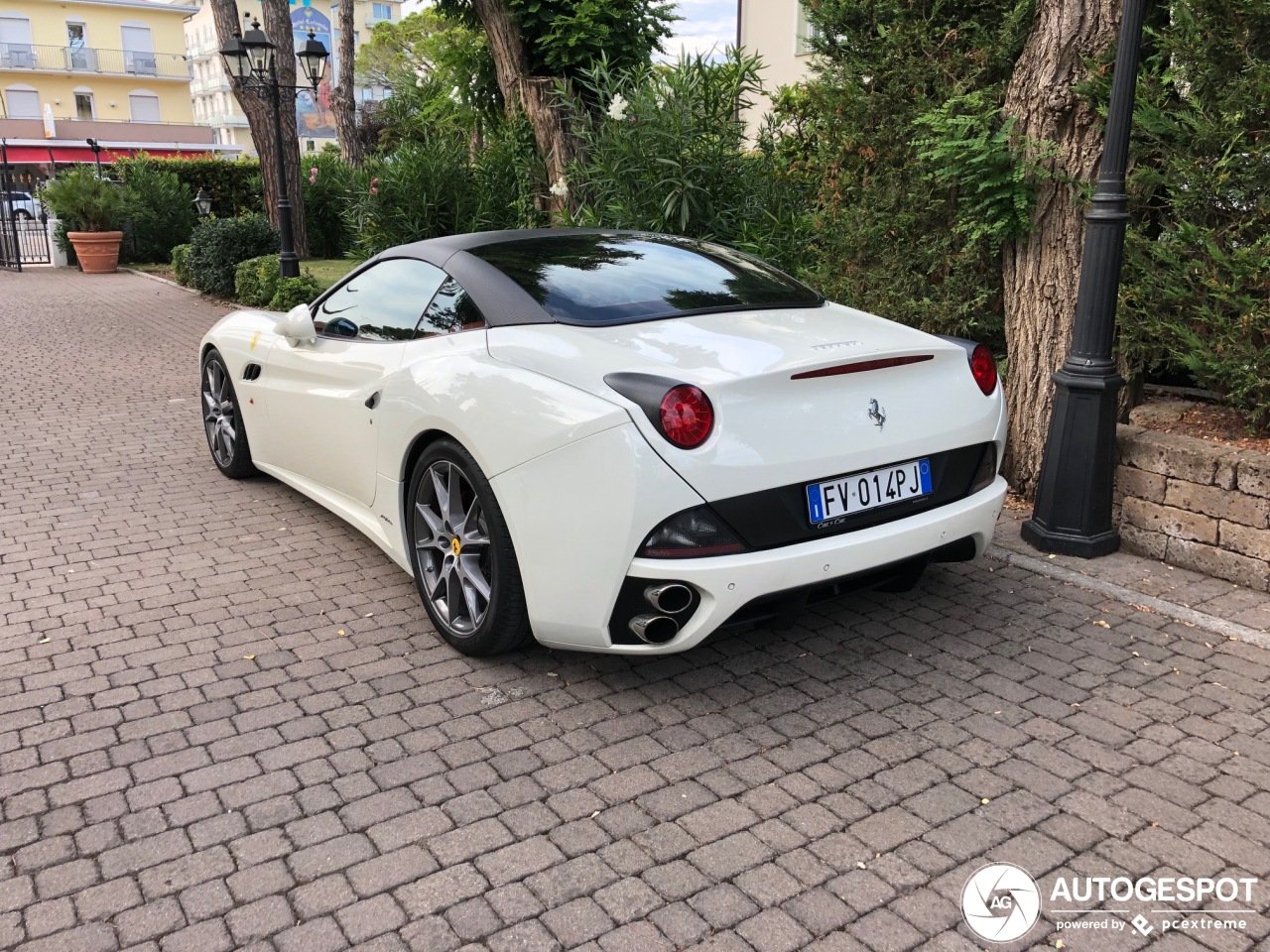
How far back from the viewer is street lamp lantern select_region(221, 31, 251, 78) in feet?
42.7

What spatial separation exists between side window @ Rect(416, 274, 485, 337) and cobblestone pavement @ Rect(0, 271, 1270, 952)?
1.15 metres

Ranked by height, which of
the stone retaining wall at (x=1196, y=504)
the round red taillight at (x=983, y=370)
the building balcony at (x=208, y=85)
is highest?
the building balcony at (x=208, y=85)

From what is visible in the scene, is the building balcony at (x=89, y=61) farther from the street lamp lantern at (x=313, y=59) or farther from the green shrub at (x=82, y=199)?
the street lamp lantern at (x=313, y=59)

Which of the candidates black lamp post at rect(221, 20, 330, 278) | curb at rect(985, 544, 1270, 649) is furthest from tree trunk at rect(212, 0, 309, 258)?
curb at rect(985, 544, 1270, 649)

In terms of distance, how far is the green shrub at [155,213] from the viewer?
2394cm

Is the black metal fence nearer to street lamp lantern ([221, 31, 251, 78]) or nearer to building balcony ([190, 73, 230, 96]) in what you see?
street lamp lantern ([221, 31, 251, 78])

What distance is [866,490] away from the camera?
3.42 metres

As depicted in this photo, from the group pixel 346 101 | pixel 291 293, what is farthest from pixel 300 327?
pixel 346 101

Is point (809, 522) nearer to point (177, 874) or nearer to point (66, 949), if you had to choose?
point (177, 874)

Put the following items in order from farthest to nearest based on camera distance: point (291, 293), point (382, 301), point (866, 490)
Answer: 1. point (291, 293)
2. point (382, 301)
3. point (866, 490)

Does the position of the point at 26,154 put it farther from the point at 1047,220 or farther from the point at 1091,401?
the point at 1091,401

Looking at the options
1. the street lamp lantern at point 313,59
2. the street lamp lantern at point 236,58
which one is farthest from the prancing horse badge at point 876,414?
the street lamp lantern at point 313,59

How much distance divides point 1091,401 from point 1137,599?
3.01 feet

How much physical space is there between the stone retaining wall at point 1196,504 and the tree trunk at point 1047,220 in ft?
1.95
